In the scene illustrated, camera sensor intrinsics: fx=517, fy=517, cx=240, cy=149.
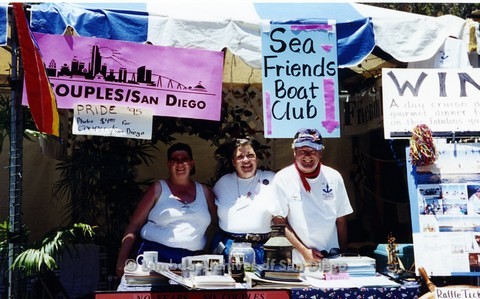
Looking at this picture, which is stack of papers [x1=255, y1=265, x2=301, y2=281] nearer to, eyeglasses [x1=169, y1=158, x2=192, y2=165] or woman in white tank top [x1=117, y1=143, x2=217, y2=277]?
woman in white tank top [x1=117, y1=143, x2=217, y2=277]

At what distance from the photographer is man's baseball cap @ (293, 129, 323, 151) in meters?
4.08

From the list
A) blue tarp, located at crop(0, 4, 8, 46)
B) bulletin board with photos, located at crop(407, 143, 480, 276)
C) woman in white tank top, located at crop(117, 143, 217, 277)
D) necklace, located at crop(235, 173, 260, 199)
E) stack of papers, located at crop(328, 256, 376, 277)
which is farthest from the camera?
necklace, located at crop(235, 173, 260, 199)

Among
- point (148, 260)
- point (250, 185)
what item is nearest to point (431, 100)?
point (250, 185)

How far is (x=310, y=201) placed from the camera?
13.4 feet

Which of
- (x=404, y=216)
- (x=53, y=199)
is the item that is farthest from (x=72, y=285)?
(x=404, y=216)

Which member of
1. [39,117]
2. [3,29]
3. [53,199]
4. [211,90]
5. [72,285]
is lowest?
[72,285]

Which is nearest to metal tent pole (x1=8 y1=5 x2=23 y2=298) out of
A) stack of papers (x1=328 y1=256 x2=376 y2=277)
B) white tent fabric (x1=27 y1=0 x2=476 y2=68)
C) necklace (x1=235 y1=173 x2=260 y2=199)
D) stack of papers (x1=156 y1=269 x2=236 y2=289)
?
white tent fabric (x1=27 y1=0 x2=476 y2=68)

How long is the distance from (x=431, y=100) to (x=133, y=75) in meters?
2.40

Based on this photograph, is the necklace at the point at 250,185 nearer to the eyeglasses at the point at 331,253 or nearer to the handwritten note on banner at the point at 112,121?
the eyeglasses at the point at 331,253

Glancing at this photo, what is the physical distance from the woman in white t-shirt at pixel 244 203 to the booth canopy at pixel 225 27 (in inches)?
31.2

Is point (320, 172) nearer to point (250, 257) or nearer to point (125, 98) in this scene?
point (250, 257)

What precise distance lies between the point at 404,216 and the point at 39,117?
409 cm

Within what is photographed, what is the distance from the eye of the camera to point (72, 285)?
16.9 ft

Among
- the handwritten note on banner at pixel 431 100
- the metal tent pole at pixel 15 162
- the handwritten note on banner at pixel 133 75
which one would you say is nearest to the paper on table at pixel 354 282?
the handwritten note on banner at pixel 431 100
